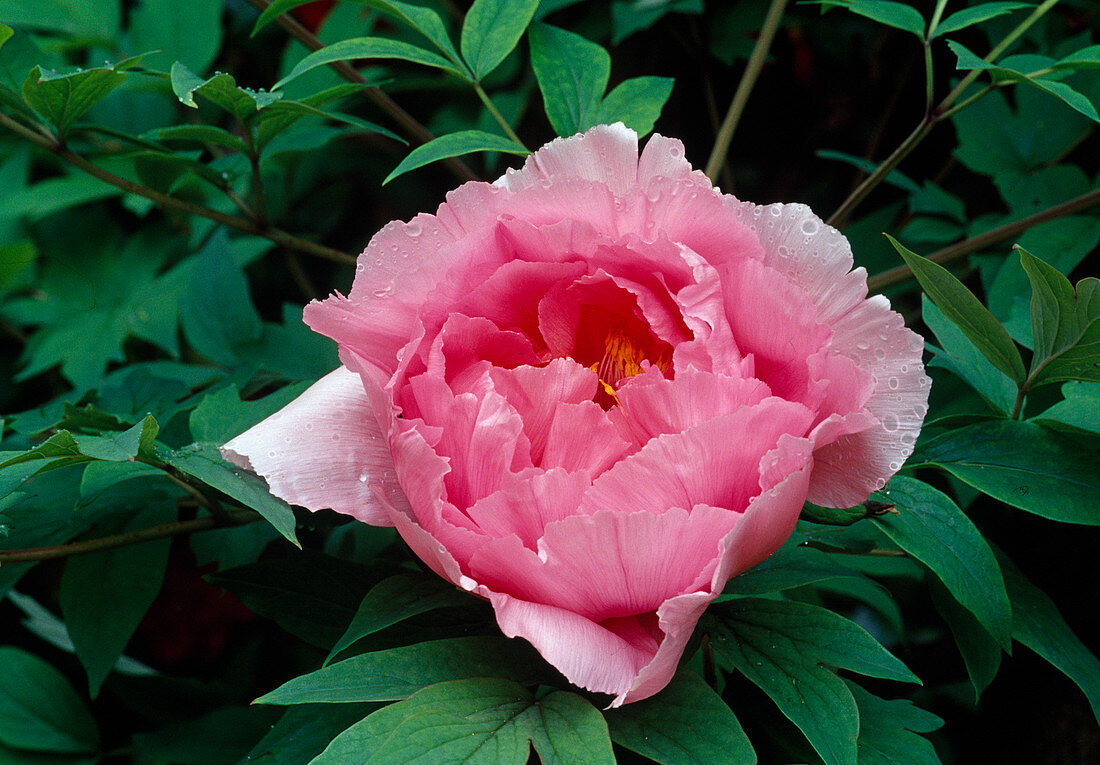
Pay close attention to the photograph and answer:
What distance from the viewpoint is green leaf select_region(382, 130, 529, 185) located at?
1.86 ft

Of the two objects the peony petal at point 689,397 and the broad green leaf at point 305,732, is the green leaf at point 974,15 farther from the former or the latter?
the broad green leaf at point 305,732

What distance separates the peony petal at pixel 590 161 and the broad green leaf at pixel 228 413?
0.73 ft

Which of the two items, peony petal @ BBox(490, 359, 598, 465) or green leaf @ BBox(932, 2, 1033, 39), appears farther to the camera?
green leaf @ BBox(932, 2, 1033, 39)

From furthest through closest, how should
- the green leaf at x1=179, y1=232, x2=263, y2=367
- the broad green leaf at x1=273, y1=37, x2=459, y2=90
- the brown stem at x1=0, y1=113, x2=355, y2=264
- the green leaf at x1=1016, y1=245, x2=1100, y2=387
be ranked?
1. the green leaf at x1=179, y1=232, x2=263, y2=367
2. the brown stem at x1=0, y1=113, x2=355, y2=264
3. the broad green leaf at x1=273, y1=37, x2=459, y2=90
4. the green leaf at x1=1016, y1=245, x2=1100, y2=387

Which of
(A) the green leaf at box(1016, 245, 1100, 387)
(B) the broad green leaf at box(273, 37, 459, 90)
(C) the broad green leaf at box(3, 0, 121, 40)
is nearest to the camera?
(A) the green leaf at box(1016, 245, 1100, 387)

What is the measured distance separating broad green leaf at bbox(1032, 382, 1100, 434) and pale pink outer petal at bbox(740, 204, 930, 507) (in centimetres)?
13

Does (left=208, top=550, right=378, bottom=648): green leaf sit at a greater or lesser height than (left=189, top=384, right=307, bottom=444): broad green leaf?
lesser

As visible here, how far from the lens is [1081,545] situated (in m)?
0.75

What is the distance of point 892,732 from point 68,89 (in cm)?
67

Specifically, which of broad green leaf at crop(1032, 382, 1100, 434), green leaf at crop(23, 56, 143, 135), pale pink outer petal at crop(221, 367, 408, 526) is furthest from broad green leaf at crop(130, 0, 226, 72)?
broad green leaf at crop(1032, 382, 1100, 434)

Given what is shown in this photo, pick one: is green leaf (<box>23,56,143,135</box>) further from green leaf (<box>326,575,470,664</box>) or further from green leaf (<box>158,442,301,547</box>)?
green leaf (<box>326,575,470,664</box>)

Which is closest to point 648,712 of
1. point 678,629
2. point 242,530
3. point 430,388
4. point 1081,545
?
point 678,629

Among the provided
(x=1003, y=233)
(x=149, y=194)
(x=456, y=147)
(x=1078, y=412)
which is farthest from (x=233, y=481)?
(x=1003, y=233)

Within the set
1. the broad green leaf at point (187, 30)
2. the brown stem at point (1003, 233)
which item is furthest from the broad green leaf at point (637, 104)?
the broad green leaf at point (187, 30)
